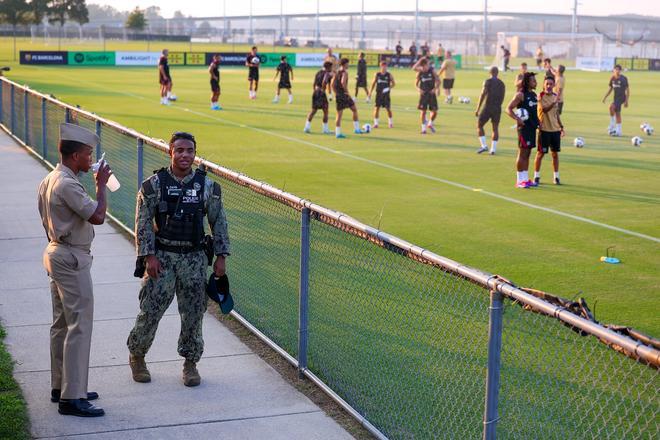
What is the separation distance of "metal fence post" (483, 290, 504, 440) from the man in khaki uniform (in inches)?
106

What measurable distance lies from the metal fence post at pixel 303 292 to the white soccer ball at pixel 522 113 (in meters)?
11.1

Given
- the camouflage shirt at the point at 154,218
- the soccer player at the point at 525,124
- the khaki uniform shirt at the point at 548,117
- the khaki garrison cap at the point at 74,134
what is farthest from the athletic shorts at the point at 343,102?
the khaki garrison cap at the point at 74,134

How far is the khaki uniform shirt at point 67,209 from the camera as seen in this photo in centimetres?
650

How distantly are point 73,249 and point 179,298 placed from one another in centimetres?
104

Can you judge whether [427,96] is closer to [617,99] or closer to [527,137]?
[617,99]

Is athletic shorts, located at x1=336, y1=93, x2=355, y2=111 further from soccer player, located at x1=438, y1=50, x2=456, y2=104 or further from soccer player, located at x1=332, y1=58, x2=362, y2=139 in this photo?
soccer player, located at x1=438, y1=50, x2=456, y2=104

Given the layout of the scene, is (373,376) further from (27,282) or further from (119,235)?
(119,235)

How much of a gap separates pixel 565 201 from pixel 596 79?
46796mm

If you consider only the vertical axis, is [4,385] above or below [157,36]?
below

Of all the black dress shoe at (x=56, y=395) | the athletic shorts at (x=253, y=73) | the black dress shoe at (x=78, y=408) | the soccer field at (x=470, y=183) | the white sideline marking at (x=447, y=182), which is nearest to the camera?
the black dress shoe at (x=78, y=408)

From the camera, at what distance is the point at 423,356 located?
7789 millimetres

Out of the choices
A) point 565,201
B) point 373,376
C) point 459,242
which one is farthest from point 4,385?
point 565,201

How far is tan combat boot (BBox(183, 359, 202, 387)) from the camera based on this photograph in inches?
292

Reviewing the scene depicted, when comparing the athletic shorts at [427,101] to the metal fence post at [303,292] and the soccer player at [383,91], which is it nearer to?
Result: the soccer player at [383,91]
